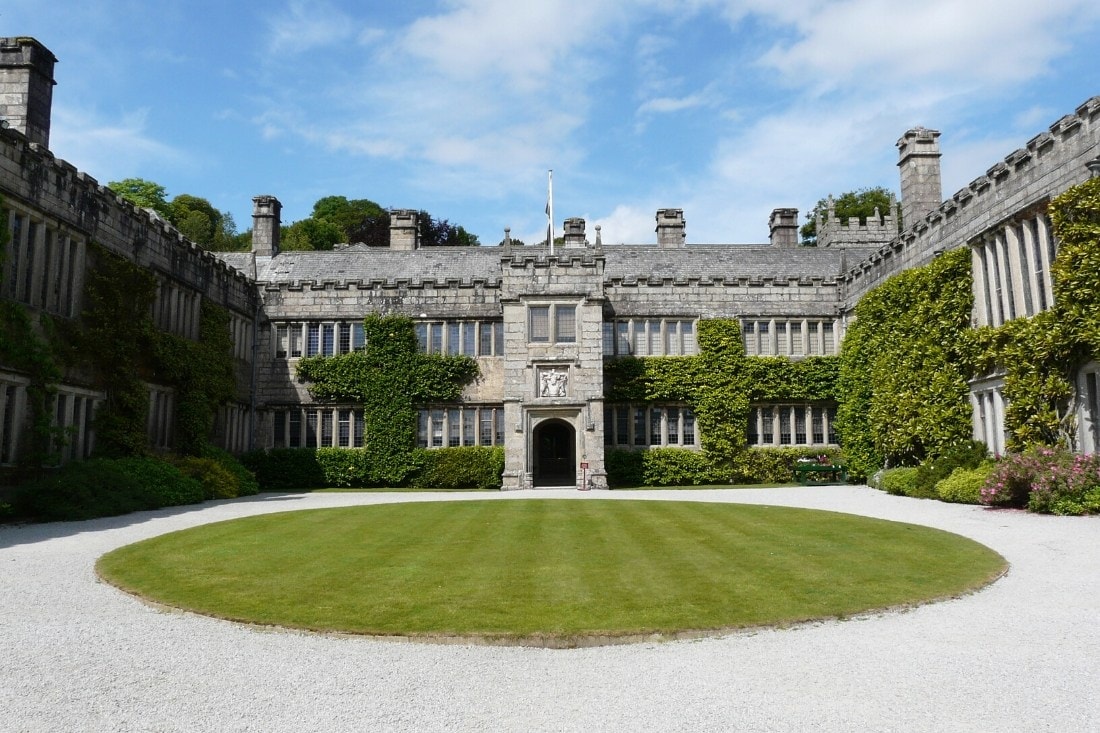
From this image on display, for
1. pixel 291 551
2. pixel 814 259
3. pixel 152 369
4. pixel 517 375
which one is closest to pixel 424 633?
pixel 291 551

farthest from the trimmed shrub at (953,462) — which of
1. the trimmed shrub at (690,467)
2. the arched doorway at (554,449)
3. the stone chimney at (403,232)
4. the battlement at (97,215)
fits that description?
the stone chimney at (403,232)

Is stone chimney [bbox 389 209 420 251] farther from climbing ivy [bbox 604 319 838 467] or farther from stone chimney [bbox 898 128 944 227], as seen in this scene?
stone chimney [bbox 898 128 944 227]

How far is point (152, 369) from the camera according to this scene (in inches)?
884

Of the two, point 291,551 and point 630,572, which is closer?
point 630,572

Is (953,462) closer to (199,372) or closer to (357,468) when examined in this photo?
(357,468)

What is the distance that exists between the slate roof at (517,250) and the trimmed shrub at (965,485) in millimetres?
15611

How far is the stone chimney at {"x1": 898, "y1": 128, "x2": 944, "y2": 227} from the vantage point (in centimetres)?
2647

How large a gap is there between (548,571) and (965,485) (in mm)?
13323

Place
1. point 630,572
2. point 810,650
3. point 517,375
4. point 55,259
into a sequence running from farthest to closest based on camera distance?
point 517,375 < point 55,259 < point 630,572 < point 810,650

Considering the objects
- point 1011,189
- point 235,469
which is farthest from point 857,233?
point 235,469

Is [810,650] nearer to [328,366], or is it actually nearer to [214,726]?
[214,726]

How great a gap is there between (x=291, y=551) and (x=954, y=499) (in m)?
15.4

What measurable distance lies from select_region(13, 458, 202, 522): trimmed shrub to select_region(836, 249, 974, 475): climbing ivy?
20533 millimetres

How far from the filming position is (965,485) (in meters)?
18.3
